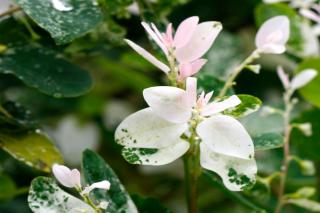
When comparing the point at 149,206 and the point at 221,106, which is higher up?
the point at 221,106

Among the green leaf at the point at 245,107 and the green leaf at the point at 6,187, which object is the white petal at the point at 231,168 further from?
the green leaf at the point at 6,187

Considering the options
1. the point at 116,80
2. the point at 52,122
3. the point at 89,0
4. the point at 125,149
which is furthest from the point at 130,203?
the point at 116,80

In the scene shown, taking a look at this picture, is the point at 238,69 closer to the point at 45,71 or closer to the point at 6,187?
the point at 45,71

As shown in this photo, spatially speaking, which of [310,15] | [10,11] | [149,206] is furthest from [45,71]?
[310,15]

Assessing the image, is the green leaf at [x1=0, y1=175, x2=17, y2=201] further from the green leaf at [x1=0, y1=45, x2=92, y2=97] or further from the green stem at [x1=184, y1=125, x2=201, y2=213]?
the green stem at [x1=184, y1=125, x2=201, y2=213]

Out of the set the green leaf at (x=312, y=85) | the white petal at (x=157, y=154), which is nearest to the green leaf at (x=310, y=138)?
the green leaf at (x=312, y=85)

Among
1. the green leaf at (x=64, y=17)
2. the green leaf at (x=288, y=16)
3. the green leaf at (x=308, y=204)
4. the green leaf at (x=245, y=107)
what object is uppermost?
the green leaf at (x=64, y=17)
